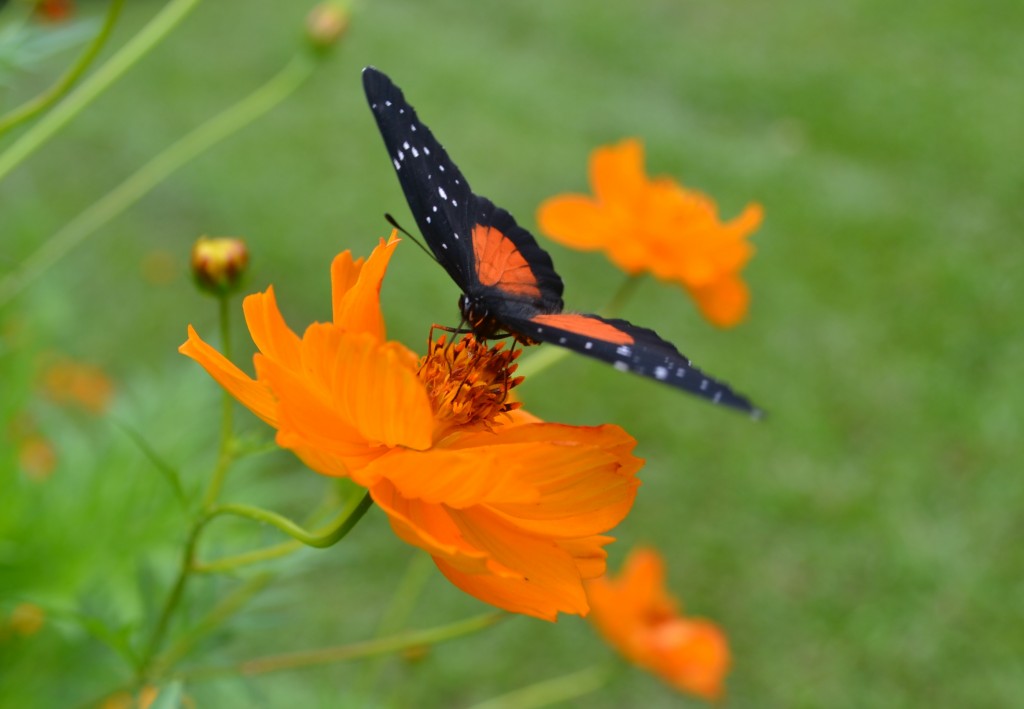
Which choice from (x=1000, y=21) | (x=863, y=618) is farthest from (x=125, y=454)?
(x=1000, y=21)

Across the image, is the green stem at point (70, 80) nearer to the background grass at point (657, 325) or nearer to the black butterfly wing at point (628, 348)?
the background grass at point (657, 325)

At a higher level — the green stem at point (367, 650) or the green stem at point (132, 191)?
the green stem at point (132, 191)

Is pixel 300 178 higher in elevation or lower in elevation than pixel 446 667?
higher

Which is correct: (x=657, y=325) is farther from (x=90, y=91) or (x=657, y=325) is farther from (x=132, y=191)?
(x=90, y=91)

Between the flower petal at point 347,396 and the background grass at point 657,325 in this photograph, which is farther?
the background grass at point 657,325

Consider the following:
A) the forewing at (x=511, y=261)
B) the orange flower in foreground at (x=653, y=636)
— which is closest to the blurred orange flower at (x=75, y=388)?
the orange flower in foreground at (x=653, y=636)

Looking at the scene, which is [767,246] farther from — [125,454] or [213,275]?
[213,275]

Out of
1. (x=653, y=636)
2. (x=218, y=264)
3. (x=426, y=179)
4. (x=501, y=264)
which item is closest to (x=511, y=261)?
(x=501, y=264)
